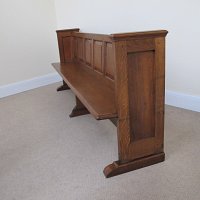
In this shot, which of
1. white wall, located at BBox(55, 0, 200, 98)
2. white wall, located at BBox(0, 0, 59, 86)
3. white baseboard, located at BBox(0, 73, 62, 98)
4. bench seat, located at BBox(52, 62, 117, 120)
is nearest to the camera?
bench seat, located at BBox(52, 62, 117, 120)

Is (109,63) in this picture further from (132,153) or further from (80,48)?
(80,48)

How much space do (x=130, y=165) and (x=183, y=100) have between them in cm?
125

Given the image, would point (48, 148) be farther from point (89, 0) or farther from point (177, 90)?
point (89, 0)

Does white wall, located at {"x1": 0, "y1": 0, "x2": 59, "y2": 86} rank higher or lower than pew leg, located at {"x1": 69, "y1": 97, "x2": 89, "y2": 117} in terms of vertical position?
higher

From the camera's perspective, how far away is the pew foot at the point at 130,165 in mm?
1644

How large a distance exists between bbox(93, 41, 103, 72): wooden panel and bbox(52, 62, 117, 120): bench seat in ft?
0.23

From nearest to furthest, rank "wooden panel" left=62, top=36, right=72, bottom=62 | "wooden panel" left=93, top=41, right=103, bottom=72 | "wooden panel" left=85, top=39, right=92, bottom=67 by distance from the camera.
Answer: "wooden panel" left=93, top=41, right=103, bottom=72, "wooden panel" left=85, top=39, right=92, bottom=67, "wooden panel" left=62, top=36, right=72, bottom=62

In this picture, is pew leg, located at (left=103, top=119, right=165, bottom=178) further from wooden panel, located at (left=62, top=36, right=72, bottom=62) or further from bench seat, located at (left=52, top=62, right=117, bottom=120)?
wooden panel, located at (left=62, top=36, right=72, bottom=62)

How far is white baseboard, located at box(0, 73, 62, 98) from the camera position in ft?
11.7

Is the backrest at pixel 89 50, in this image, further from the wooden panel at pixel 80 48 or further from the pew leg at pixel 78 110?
the pew leg at pixel 78 110


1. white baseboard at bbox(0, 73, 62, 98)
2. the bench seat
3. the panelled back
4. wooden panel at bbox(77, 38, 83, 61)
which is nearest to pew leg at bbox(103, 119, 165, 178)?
the bench seat

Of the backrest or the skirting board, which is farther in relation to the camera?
the skirting board

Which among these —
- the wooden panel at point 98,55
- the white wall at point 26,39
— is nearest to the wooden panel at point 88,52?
the wooden panel at point 98,55

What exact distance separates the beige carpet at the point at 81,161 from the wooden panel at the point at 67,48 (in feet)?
2.90
